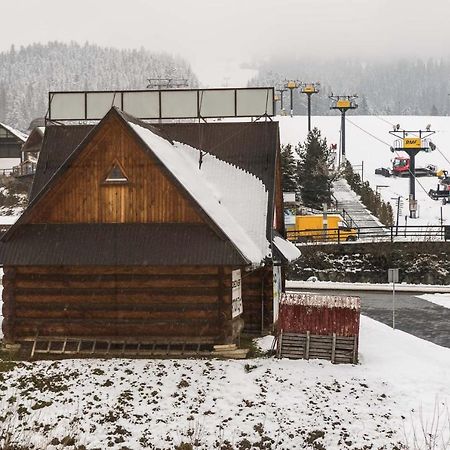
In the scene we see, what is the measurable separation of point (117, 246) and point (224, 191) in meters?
4.87

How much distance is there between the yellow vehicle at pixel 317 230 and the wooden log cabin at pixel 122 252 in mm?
22663

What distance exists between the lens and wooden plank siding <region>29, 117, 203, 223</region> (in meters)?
18.9

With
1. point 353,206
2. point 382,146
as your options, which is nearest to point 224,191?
point 353,206

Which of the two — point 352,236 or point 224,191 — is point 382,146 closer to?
point 352,236

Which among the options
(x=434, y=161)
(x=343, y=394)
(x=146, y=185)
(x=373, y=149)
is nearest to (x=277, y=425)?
(x=343, y=394)

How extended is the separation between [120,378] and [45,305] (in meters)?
4.28

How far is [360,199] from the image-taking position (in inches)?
2382

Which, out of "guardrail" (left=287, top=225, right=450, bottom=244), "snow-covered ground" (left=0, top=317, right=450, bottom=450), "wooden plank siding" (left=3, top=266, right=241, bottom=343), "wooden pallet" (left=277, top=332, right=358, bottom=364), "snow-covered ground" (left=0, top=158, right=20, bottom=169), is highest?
"snow-covered ground" (left=0, top=158, right=20, bottom=169)

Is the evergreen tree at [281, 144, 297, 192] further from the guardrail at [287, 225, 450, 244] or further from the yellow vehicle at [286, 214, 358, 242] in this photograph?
the guardrail at [287, 225, 450, 244]

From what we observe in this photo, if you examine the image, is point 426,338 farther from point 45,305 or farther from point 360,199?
point 360,199

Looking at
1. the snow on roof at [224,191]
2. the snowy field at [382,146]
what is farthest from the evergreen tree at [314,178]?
the snow on roof at [224,191]

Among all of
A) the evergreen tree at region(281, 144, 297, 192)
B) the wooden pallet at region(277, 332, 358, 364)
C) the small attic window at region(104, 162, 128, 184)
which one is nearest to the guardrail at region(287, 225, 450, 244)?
the evergreen tree at region(281, 144, 297, 192)

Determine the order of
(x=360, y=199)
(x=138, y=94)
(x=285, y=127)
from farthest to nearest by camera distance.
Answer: (x=285, y=127) < (x=360, y=199) < (x=138, y=94)

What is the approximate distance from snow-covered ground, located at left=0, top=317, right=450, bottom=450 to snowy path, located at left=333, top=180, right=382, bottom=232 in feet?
111
